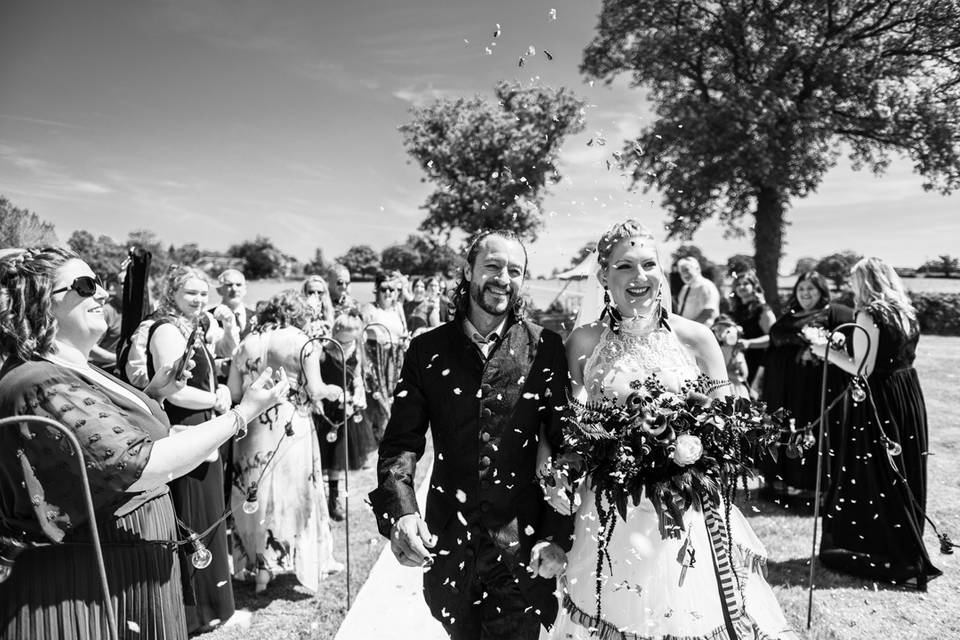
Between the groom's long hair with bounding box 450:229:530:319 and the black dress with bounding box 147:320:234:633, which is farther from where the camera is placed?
the black dress with bounding box 147:320:234:633

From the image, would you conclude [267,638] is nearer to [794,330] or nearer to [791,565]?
[791,565]

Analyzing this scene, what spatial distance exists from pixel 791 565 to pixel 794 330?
262cm

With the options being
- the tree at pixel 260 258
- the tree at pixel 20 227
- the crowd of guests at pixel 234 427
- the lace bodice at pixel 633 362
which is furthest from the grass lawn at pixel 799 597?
the tree at pixel 260 258

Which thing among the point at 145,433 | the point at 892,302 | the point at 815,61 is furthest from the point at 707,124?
the point at 145,433

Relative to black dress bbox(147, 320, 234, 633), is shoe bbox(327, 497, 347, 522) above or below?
below

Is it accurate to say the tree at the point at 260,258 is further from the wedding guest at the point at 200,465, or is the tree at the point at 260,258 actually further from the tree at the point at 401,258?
the wedding guest at the point at 200,465

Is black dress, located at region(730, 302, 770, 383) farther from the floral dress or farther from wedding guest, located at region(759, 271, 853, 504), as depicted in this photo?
the floral dress

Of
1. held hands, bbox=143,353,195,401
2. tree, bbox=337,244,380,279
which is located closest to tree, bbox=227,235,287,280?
tree, bbox=337,244,380,279

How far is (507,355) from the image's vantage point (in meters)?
2.52

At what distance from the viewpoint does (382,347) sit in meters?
8.45

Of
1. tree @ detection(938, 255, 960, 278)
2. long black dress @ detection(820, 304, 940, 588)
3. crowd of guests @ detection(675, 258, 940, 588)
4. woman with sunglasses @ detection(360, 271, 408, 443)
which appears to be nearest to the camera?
crowd of guests @ detection(675, 258, 940, 588)

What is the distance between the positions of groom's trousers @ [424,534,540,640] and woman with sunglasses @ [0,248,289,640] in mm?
1075

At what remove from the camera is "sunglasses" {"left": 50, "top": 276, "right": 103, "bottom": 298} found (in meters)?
2.05

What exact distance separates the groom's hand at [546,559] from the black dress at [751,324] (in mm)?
6136
